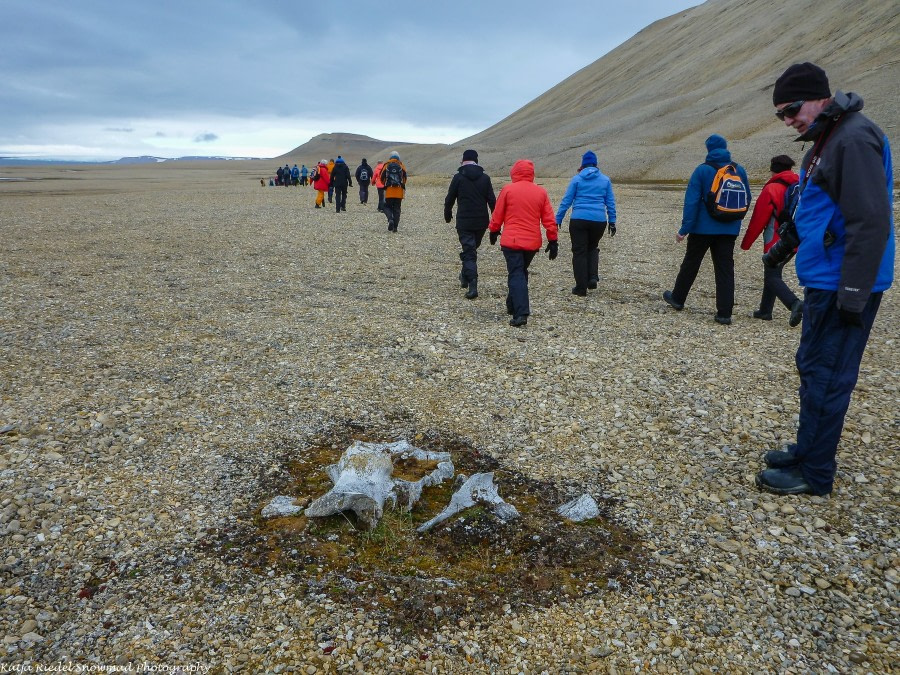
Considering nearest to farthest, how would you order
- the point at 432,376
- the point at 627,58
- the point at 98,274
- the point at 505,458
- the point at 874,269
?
the point at 874,269 → the point at 505,458 → the point at 432,376 → the point at 98,274 → the point at 627,58

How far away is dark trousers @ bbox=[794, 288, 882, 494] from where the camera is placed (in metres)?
3.93

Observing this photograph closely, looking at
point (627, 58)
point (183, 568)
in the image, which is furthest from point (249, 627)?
point (627, 58)

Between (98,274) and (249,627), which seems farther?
(98,274)

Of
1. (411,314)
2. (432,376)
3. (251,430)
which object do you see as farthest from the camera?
(411,314)

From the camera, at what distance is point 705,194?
8.17 metres

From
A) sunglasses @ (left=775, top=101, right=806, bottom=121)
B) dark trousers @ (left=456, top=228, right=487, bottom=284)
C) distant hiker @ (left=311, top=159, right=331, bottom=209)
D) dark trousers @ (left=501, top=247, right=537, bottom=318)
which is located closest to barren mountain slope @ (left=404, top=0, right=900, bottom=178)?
distant hiker @ (left=311, top=159, right=331, bottom=209)

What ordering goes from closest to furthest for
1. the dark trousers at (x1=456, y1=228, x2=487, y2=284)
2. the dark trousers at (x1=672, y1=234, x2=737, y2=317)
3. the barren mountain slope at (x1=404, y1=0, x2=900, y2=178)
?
A: the dark trousers at (x1=672, y1=234, x2=737, y2=317), the dark trousers at (x1=456, y1=228, x2=487, y2=284), the barren mountain slope at (x1=404, y1=0, x2=900, y2=178)

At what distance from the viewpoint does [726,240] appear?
8.33 metres

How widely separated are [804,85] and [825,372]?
1981 millimetres

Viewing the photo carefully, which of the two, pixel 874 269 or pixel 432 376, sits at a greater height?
pixel 874 269

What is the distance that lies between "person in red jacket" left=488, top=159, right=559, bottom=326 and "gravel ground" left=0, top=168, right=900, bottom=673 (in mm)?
717

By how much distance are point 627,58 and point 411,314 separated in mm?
138765

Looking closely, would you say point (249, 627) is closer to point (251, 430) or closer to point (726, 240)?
point (251, 430)

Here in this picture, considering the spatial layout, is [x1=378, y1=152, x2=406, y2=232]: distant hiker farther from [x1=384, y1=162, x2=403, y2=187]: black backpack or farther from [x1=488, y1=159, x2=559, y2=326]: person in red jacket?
[x1=488, y1=159, x2=559, y2=326]: person in red jacket
